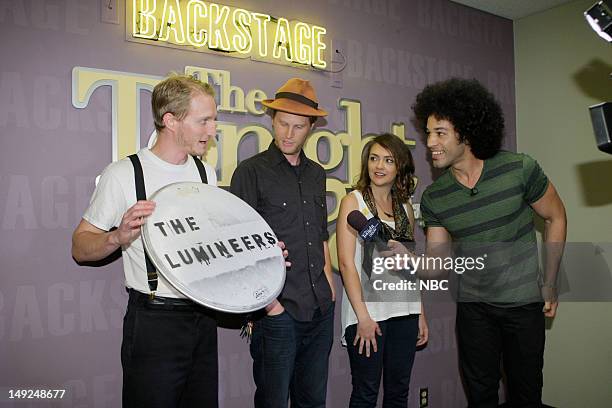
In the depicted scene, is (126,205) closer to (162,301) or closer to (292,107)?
(162,301)

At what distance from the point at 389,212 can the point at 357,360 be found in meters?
0.76

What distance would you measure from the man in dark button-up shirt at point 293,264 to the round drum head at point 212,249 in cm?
38

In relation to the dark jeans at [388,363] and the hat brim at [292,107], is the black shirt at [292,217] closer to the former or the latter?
the hat brim at [292,107]

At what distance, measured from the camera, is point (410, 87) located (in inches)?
133

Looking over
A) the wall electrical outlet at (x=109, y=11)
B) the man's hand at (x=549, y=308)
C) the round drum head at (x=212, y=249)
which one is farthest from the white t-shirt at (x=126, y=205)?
the man's hand at (x=549, y=308)

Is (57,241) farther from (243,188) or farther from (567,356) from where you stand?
(567,356)

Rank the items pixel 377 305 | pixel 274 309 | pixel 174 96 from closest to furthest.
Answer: pixel 174 96 < pixel 274 309 < pixel 377 305

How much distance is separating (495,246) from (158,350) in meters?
1.56

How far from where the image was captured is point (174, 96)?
1.85 meters

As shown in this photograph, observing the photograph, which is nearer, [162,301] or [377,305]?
[162,301]

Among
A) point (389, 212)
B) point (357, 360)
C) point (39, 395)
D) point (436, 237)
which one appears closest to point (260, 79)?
point (389, 212)

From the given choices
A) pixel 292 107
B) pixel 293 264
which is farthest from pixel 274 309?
pixel 292 107

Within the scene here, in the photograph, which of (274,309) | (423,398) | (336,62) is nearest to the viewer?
(274,309)

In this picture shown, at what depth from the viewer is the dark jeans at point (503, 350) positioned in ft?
7.52
